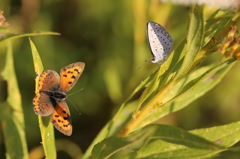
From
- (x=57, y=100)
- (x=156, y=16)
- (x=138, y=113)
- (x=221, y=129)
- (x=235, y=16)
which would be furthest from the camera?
(x=156, y=16)

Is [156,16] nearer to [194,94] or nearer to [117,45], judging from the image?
[117,45]

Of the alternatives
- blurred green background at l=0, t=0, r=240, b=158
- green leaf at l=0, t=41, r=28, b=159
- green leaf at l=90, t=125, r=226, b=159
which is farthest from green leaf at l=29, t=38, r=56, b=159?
blurred green background at l=0, t=0, r=240, b=158

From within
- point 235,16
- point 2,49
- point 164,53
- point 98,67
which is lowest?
point 98,67

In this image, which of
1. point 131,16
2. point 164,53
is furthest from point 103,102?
point 164,53

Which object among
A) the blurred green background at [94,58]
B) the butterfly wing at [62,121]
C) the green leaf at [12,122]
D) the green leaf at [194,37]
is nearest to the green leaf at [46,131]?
the butterfly wing at [62,121]

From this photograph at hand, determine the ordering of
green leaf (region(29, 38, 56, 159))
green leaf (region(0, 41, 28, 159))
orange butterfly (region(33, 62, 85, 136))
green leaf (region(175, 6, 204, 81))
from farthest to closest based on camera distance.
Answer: green leaf (region(0, 41, 28, 159)), orange butterfly (region(33, 62, 85, 136)), green leaf (region(29, 38, 56, 159)), green leaf (region(175, 6, 204, 81))

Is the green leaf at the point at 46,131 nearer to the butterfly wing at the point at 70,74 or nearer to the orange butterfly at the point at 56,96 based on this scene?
the orange butterfly at the point at 56,96

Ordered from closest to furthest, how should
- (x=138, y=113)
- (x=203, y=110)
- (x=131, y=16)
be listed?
(x=138, y=113) < (x=131, y=16) < (x=203, y=110)

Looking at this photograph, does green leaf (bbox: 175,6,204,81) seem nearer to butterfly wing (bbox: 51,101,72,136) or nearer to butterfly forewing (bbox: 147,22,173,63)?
butterfly forewing (bbox: 147,22,173,63)

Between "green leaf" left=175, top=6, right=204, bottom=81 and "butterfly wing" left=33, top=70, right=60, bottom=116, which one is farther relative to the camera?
"butterfly wing" left=33, top=70, right=60, bottom=116
